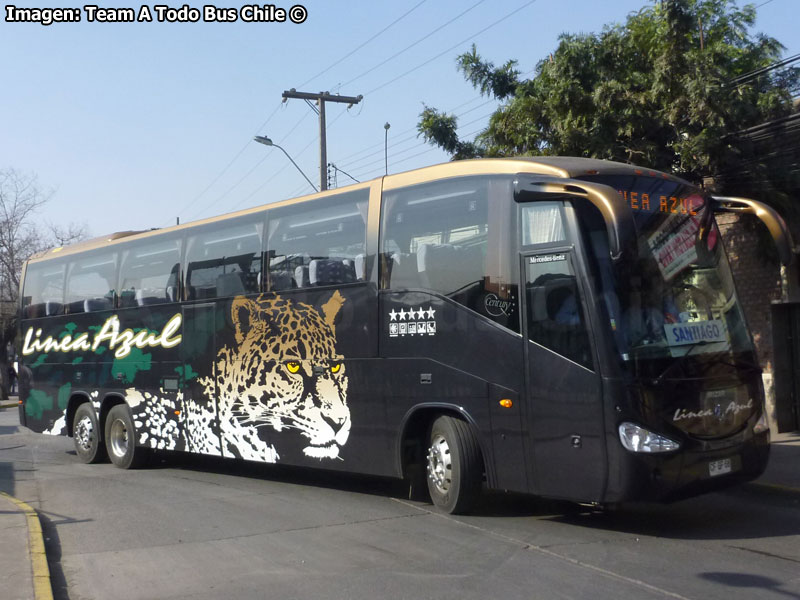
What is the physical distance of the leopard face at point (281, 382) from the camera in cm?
1029

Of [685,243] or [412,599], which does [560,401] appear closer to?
[685,243]

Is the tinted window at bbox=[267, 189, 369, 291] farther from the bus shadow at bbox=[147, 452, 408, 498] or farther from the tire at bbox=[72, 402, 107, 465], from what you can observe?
the tire at bbox=[72, 402, 107, 465]

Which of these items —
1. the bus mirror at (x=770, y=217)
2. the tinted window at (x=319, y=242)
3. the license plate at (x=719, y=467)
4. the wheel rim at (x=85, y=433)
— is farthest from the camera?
the wheel rim at (x=85, y=433)

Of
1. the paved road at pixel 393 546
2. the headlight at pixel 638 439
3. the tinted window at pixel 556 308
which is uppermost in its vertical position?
the tinted window at pixel 556 308

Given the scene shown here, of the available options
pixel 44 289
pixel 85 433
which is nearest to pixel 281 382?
pixel 85 433

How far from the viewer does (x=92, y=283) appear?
1497 centimetres

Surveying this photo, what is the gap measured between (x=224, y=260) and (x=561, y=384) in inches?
235

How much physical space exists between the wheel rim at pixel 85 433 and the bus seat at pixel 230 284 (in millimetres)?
4518

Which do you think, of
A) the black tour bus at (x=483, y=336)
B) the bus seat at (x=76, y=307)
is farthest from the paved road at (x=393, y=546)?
the bus seat at (x=76, y=307)

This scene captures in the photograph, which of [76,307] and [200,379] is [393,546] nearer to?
[200,379]

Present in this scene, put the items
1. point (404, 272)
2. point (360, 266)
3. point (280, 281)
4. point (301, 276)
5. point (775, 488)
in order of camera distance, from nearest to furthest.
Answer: point (404, 272) → point (775, 488) → point (360, 266) → point (301, 276) → point (280, 281)

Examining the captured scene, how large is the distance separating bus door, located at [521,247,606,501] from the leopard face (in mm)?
2789

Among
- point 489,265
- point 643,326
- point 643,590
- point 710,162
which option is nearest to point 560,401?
point 643,326

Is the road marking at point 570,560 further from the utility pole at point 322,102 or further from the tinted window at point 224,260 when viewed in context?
the utility pole at point 322,102
